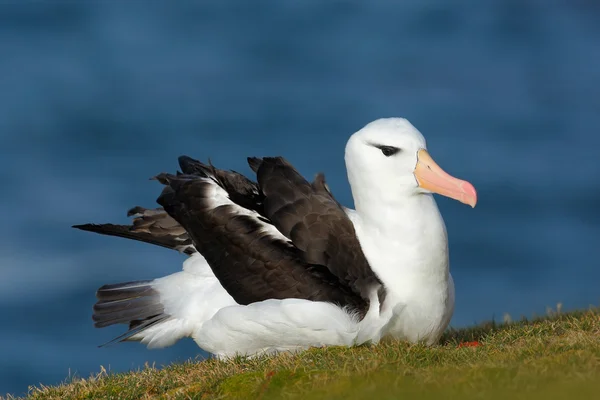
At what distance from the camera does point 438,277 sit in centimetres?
749

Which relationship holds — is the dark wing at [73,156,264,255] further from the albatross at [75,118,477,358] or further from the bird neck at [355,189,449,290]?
the bird neck at [355,189,449,290]

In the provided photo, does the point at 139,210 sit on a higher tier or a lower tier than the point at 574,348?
higher

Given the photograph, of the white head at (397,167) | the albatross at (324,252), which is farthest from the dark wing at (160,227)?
the white head at (397,167)

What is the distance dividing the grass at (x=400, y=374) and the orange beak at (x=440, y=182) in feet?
3.77

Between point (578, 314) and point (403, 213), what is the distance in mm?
2361

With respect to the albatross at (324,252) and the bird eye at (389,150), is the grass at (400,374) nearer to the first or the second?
the albatross at (324,252)

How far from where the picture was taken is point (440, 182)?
7.49 metres

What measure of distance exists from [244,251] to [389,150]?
1444 millimetres

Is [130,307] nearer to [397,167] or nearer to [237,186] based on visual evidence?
[237,186]

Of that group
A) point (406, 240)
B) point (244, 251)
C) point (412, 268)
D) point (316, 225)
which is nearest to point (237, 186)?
point (244, 251)

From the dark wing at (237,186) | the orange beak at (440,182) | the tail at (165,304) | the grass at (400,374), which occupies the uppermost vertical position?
the dark wing at (237,186)

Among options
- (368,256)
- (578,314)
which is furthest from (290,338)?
(578,314)

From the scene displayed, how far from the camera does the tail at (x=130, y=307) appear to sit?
8.66 m

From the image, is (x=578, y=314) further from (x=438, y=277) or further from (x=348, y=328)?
(x=348, y=328)
